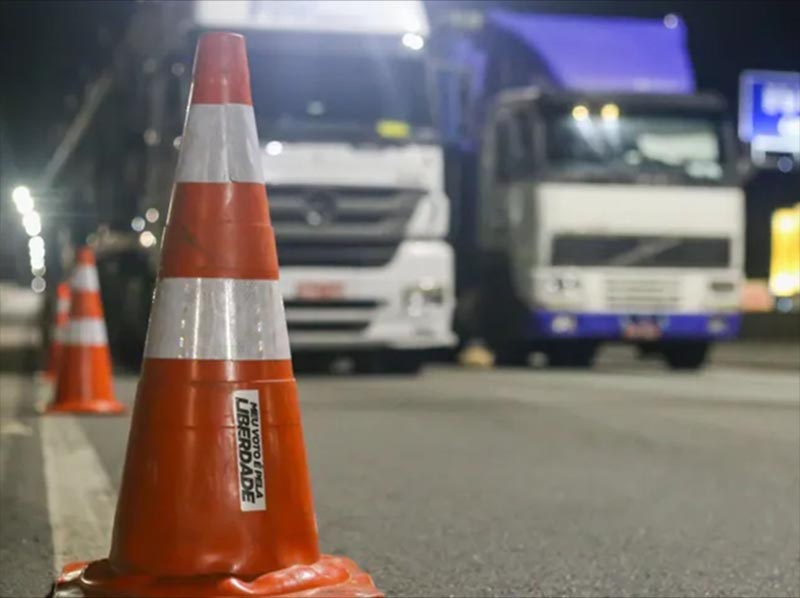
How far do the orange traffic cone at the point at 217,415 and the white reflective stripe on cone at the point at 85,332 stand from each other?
620cm

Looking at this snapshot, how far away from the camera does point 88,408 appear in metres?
9.86

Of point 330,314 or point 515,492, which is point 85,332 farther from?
point 515,492

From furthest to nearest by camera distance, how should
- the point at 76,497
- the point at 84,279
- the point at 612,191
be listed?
the point at 612,191 < the point at 84,279 < the point at 76,497

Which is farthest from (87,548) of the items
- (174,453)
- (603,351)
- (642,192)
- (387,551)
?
(603,351)

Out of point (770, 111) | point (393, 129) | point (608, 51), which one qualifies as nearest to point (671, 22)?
point (608, 51)

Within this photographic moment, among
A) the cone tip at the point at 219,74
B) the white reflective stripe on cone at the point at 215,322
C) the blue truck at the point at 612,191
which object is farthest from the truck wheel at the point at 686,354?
the white reflective stripe on cone at the point at 215,322

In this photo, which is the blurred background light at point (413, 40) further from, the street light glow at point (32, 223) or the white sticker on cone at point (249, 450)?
the white sticker on cone at point (249, 450)

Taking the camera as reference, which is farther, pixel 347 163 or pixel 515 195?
pixel 515 195

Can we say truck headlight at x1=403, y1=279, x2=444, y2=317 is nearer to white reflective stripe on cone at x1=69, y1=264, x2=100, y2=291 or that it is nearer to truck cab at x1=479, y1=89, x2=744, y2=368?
truck cab at x1=479, y1=89, x2=744, y2=368

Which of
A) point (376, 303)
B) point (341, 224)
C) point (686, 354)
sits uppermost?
point (341, 224)

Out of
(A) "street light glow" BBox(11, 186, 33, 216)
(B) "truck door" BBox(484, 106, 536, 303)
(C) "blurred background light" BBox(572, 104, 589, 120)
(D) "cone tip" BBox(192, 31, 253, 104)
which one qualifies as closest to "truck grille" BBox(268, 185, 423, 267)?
(B) "truck door" BBox(484, 106, 536, 303)

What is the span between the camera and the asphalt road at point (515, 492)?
4.63 metres

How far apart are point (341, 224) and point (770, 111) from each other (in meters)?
29.8

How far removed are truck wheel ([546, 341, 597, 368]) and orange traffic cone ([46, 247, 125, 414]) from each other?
8.45m
